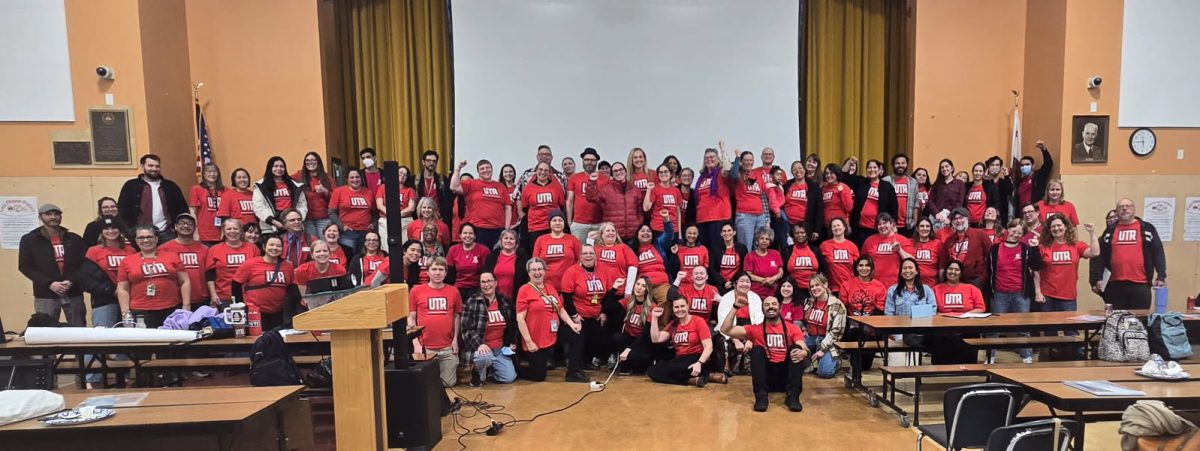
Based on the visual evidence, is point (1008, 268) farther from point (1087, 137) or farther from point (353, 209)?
point (353, 209)

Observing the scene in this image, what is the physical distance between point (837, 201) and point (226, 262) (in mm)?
6507

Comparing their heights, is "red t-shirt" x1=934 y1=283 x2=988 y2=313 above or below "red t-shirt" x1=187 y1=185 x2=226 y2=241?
below

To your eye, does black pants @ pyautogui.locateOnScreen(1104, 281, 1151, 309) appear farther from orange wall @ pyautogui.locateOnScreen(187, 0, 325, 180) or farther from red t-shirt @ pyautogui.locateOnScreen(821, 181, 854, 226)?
orange wall @ pyautogui.locateOnScreen(187, 0, 325, 180)

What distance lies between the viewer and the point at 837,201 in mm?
6789

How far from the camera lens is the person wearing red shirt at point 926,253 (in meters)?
6.06

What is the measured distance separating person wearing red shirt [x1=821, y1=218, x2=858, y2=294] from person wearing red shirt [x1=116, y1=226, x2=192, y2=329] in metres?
6.29

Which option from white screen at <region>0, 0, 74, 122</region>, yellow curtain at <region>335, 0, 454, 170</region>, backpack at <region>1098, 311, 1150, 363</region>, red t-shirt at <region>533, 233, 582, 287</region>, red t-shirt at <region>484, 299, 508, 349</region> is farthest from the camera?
yellow curtain at <region>335, 0, 454, 170</region>

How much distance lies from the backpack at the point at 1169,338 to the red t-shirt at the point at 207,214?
340 inches

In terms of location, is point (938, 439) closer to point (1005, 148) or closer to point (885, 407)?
point (885, 407)

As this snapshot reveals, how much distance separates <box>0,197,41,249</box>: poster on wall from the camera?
6.81m

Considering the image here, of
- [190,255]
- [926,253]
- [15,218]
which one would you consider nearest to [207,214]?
[190,255]

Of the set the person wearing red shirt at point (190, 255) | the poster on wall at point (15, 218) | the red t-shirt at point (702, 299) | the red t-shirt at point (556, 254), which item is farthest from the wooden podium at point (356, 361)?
the poster on wall at point (15, 218)

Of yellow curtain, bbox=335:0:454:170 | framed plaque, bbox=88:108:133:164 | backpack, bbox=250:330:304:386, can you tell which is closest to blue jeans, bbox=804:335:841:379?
backpack, bbox=250:330:304:386

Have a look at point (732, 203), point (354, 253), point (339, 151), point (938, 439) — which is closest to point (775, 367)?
point (938, 439)
